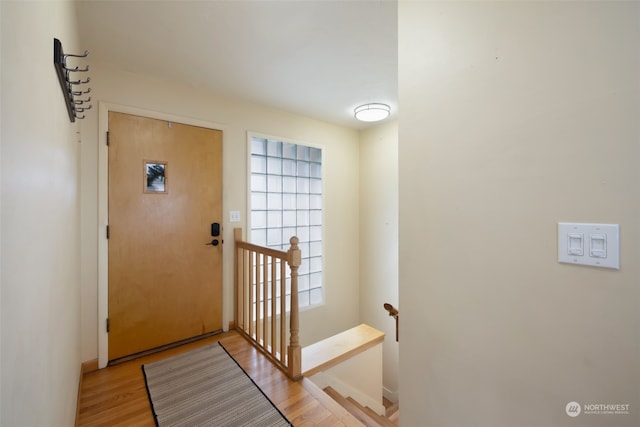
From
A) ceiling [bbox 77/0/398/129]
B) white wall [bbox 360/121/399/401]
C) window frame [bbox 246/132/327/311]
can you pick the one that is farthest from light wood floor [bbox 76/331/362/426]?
ceiling [bbox 77/0/398/129]

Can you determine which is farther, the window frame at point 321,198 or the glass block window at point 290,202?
the glass block window at point 290,202

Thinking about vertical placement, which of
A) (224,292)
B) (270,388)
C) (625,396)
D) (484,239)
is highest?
(484,239)

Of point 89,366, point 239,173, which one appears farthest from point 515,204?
point 89,366

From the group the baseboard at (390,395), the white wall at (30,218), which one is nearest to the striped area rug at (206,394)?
the white wall at (30,218)

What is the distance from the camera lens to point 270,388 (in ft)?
6.18

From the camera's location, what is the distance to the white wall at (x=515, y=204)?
70 centimetres

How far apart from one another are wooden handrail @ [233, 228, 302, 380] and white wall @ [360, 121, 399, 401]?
5.02ft

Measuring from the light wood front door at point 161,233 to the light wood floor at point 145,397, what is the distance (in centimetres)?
25

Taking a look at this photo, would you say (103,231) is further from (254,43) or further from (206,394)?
(254,43)

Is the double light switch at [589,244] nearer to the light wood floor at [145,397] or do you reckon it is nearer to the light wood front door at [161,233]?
the light wood floor at [145,397]

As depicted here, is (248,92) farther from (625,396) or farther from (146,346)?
(625,396)

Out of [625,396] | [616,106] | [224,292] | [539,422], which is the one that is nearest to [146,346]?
[224,292]

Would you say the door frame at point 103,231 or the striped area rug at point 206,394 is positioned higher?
the door frame at point 103,231

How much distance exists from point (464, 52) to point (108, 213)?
2.56 meters
